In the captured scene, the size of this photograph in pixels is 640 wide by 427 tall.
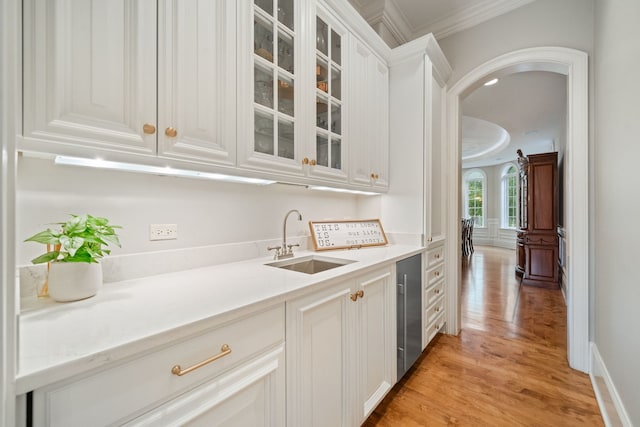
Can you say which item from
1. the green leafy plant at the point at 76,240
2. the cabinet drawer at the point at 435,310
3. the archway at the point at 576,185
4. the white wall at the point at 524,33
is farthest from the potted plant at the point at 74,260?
the white wall at the point at 524,33

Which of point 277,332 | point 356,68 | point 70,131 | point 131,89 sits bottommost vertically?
point 277,332

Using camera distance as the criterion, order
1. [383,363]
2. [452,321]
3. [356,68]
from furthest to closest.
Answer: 1. [452,321]
2. [356,68]
3. [383,363]

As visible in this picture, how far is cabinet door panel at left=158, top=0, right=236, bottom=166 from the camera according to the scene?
984 mm

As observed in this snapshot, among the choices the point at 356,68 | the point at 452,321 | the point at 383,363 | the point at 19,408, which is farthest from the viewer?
the point at 452,321

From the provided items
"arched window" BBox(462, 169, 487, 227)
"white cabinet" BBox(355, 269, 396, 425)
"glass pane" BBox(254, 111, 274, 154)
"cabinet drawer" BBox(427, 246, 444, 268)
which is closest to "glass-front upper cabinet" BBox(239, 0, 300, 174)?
"glass pane" BBox(254, 111, 274, 154)

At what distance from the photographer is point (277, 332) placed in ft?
3.05

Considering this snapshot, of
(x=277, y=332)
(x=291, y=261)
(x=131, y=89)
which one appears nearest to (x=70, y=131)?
(x=131, y=89)

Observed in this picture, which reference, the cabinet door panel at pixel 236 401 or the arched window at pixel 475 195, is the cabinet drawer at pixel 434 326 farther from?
the arched window at pixel 475 195

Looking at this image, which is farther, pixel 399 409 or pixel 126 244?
pixel 399 409

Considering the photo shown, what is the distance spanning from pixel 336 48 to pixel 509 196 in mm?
9229

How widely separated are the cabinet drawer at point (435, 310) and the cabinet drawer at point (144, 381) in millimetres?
1677

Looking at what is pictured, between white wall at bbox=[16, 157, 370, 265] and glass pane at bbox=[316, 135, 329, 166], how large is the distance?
0.32 meters

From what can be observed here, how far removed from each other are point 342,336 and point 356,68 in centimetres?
181

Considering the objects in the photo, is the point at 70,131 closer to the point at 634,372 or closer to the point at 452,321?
the point at 634,372
